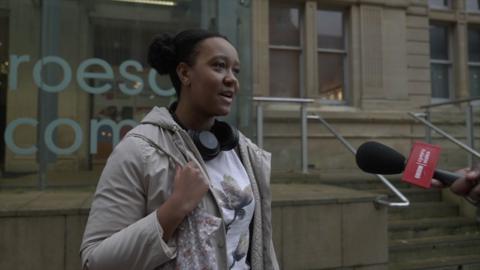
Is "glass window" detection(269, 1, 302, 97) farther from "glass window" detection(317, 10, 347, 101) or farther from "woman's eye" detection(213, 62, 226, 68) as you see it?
"woman's eye" detection(213, 62, 226, 68)

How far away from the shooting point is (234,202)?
1602 mm

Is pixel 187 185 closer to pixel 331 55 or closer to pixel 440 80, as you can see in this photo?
pixel 331 55

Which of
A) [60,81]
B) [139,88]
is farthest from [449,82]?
[60,81]

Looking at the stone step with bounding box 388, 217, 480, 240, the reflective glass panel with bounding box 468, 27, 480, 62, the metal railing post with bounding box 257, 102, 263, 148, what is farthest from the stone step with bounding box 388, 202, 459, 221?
the reflective glass panel with bounding box 468, 27, 480, 62

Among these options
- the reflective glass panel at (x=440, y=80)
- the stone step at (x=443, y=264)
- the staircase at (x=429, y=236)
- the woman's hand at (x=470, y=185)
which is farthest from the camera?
the reflective glass panel at (x=440, y=80)

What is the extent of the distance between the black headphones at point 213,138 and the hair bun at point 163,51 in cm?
18

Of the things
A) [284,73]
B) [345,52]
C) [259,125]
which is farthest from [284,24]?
[259,125]

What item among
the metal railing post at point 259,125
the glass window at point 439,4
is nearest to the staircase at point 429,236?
the metal railing post at point 259,125

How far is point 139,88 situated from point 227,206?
4.36m

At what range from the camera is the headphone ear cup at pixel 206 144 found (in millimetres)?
1597

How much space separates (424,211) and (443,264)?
1.21 meters

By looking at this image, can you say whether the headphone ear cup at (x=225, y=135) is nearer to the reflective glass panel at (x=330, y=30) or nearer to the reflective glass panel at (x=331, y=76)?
the reflective glass panel at (x=331, y=76)

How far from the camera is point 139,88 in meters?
5.64

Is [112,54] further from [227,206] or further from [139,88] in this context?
[227,206]
